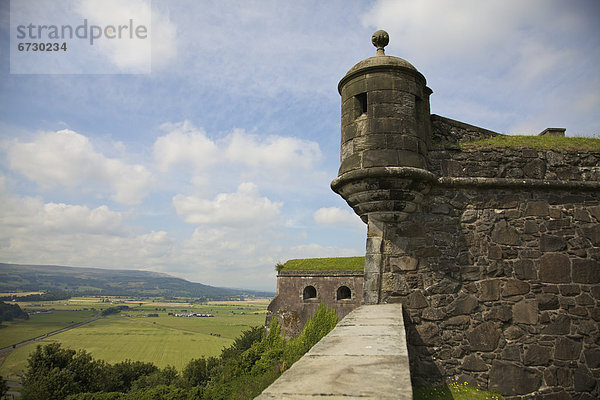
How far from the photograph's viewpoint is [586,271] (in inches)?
233

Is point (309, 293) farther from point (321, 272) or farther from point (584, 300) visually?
point (584, 300)

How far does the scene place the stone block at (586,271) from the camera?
5.89 m

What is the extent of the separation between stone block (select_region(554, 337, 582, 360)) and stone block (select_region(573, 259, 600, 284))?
94 cm

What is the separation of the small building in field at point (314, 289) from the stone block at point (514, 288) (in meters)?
16.5

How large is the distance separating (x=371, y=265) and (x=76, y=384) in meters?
37.9

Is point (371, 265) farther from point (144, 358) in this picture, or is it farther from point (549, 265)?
point (144, 358)

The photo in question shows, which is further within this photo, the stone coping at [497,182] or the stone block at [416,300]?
the stone coping at [497,182]

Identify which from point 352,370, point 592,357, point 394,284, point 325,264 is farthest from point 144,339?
point 352,370

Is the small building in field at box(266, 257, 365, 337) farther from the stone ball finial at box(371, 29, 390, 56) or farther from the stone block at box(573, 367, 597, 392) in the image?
the stone ball finial at box(371, 29, 390, 56)

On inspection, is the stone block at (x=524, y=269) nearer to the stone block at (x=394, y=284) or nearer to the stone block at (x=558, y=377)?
the stone block at (x=558, y=377)

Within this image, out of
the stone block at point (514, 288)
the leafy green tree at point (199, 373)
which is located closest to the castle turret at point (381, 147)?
the stone block at point (514, 288)

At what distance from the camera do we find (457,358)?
223 inches

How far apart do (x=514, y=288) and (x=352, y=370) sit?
4687 millimetres

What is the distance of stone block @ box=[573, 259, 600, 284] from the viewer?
589cm
